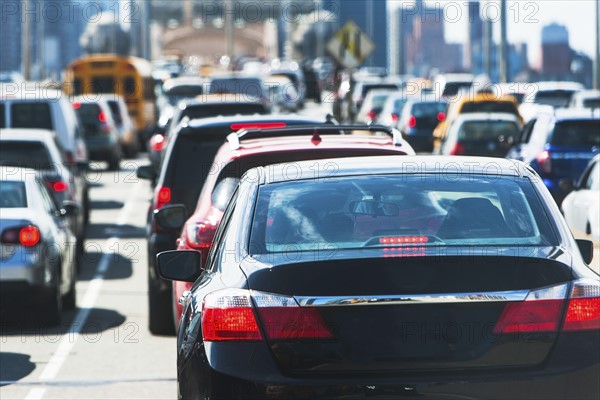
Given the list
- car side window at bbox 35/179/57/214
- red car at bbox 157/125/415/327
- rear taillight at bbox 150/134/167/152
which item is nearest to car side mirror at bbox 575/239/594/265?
red car at bbox 157/125/415/327

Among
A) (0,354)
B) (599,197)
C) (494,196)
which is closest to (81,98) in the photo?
(599,197)

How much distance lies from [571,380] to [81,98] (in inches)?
1297

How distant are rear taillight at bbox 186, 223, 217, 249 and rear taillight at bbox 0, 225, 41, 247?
3133 millimetres

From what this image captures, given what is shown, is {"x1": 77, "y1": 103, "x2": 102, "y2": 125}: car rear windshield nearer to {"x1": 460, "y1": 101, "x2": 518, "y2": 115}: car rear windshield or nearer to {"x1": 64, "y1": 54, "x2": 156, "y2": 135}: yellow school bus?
{"x1": 460, "y1": 101, "x2": 518, "y2": 115}: car rear windshield

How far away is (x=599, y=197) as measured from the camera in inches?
577

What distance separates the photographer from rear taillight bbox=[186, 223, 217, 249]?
9.34 meters

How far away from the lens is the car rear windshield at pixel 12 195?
13.2m

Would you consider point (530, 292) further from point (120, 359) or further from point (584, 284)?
point (120, 359)

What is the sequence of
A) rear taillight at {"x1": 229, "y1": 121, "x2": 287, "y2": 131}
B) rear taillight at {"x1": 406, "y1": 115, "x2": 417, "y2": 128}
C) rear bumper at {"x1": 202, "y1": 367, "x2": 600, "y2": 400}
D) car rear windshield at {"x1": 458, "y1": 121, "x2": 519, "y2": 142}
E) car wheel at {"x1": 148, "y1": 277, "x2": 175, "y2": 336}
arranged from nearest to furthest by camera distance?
rear bumper at {"x1": 202, "y1": 367, "x2": 600, "y2": 400} < car wheel at {"x1": 148, "y1": 277, "x2": 175, "y2": 336} < rear taillight at {"x1": 229, "y1": 121, "x2": 287, "y2": 131} < car rear windshield at {"x1": 458, "y1": 121, "x2": 519, "y2": 142} < rear taillight at {"x1": 406, "y1": 115, "x2": 417, "y2": 128}

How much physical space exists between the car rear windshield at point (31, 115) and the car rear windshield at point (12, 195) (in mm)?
10305

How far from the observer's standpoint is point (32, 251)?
40.5 feet

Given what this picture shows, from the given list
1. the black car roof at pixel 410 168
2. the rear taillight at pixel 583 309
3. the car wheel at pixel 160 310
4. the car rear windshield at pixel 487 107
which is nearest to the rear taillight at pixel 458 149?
the car rear windshield at pixel 487 107

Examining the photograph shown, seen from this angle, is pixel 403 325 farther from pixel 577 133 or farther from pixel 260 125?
pixel 577 133

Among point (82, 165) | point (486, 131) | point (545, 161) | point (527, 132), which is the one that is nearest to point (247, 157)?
Result: point (82, 165)
